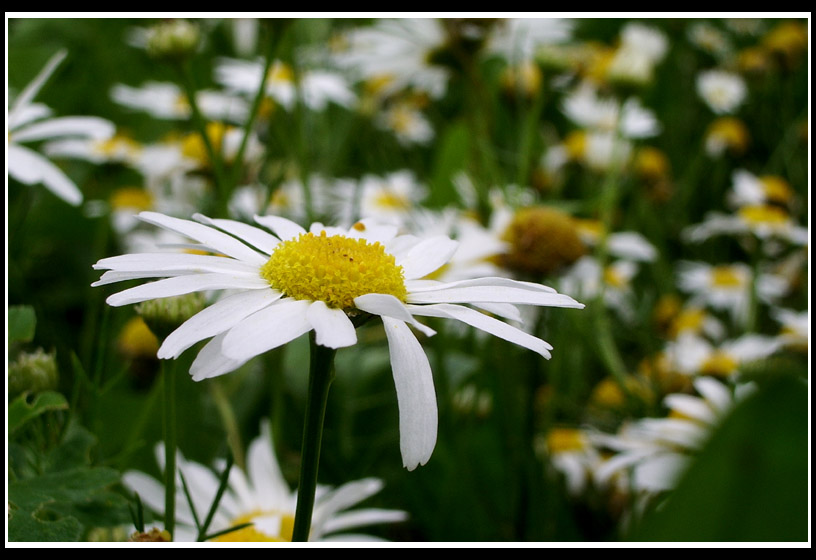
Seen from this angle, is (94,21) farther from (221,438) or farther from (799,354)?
(799,354)

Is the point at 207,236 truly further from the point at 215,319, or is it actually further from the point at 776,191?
the point at 776,191

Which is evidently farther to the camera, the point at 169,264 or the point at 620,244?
the point at 620,244

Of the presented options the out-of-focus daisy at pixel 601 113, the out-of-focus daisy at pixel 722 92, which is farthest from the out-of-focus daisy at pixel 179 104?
the out-of-focus daisy at pixel 722 92


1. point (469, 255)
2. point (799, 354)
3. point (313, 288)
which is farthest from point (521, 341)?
point (799, 354)

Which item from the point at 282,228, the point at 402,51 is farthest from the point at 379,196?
the point at 282,228

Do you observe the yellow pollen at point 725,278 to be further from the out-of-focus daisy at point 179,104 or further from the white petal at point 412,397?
the white petal at point 412,397
